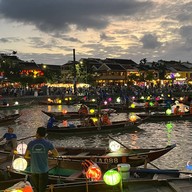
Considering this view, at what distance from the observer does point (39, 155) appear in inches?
284

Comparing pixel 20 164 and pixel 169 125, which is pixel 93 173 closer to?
pixel 20 164

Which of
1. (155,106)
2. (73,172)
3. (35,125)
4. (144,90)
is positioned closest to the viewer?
(73,172)

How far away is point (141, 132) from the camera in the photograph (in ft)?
77.5

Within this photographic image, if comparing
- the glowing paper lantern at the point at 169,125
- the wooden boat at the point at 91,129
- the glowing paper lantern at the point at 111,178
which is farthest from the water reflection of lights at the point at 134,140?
the glowing paper lantern at the point at 111,178

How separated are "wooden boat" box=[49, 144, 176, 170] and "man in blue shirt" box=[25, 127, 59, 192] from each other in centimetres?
273

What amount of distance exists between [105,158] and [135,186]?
2.69 meters

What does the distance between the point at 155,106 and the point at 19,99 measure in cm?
2055

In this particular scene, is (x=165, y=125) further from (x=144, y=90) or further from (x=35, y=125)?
(x=144, y=90)

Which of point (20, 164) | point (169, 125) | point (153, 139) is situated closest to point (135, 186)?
point (20, 164)

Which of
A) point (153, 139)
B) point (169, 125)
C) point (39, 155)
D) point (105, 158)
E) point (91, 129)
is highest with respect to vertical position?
point (39, 155)

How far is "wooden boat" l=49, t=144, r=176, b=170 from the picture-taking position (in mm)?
10953

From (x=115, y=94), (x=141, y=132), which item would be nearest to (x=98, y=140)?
(x=141, y=132)

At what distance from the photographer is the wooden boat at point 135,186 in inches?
324

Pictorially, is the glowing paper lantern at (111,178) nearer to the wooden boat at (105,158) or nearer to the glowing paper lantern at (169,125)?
the wooden boat at (105,158)
